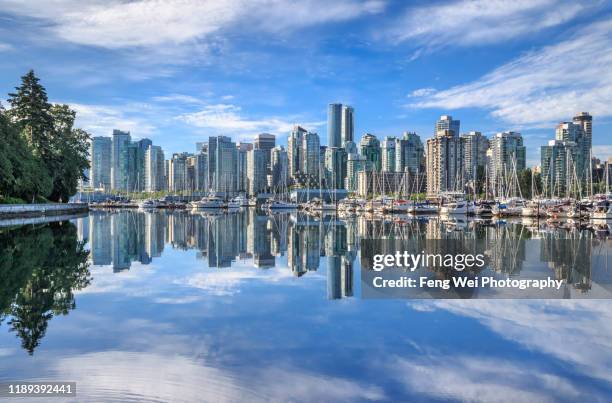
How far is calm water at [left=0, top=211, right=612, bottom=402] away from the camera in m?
8.70

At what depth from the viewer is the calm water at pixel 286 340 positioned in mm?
8703

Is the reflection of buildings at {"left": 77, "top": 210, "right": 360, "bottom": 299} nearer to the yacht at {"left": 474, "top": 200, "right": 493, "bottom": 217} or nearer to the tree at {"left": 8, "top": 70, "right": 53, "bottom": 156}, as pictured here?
the tree at {"left": 8, "top": 70, "right": 53, "bottom": 156}

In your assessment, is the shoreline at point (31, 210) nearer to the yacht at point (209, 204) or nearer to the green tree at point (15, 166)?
the green tree at point (15, 166)

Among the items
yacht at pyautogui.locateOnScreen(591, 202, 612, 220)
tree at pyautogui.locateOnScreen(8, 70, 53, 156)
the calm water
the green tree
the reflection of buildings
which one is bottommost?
the calm water

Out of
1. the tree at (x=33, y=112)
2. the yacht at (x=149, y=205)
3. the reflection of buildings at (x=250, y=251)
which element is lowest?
the reflection of buildings at (x=250, y=251)

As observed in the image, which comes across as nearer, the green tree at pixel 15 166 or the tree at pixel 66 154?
the green tree at pixel 15 166

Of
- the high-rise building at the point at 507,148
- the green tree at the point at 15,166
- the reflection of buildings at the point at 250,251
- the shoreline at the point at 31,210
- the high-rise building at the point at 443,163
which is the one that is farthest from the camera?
the high-rise building at the point at 507,148

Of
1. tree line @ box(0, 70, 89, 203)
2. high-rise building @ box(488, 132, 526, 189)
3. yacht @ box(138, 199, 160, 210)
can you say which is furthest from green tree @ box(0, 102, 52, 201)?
high-rise building @ box(488, 132, 526, 189)

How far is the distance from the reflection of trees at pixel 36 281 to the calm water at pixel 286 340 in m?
0.07

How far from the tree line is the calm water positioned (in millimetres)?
35806

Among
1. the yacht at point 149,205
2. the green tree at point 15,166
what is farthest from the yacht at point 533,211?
the yacht at point 149,205

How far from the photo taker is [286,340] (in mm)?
11391

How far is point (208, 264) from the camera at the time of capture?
24938 millimetres

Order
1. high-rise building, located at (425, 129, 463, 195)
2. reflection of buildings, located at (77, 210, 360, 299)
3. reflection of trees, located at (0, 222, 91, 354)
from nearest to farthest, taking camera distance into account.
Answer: reflection of trees, located at (0, 222, 91, 354) → reflection of buildings, located at (77, 210, 360, 299) → high-rise building, located at (425, 129, 463, 195)
